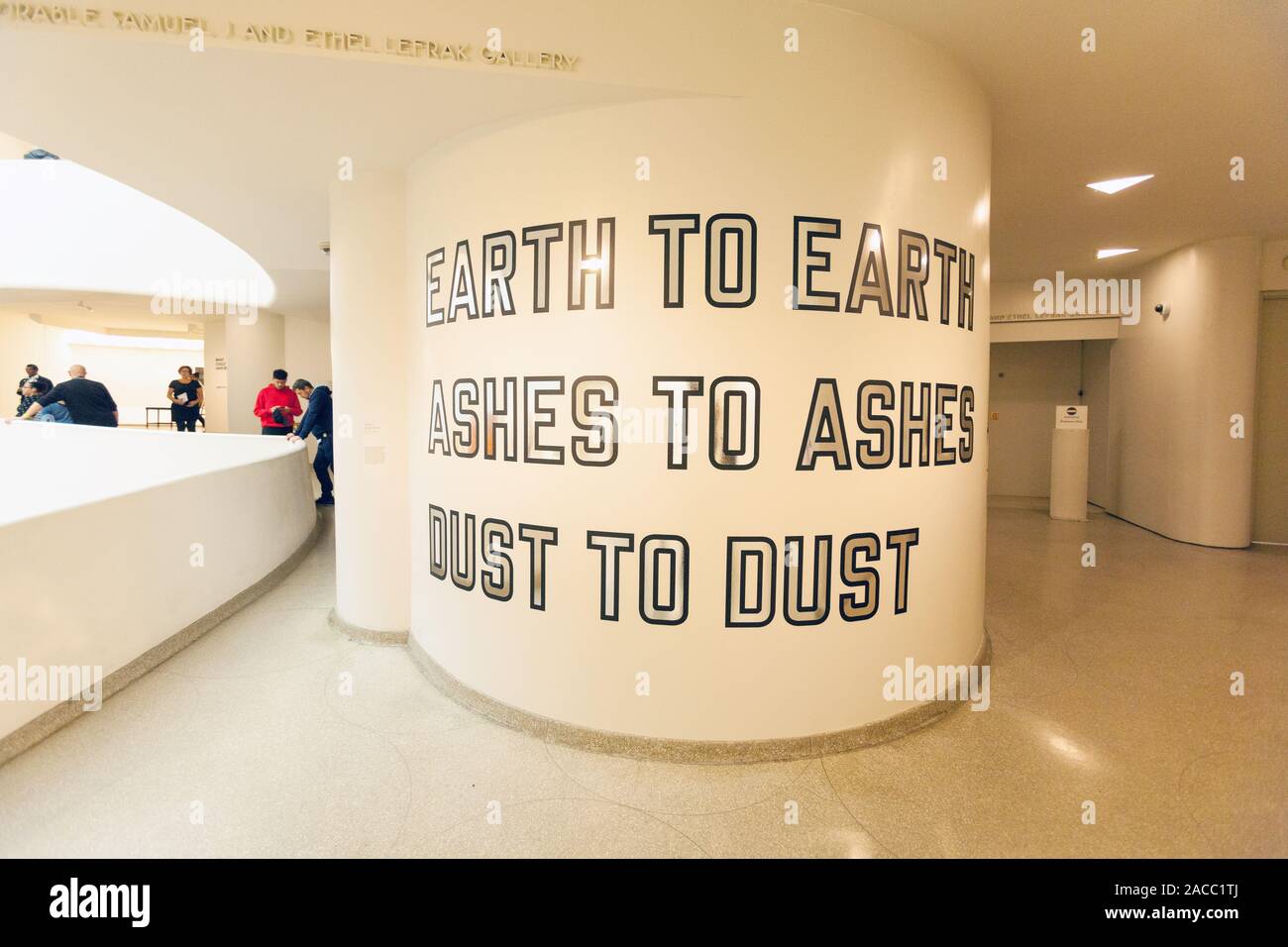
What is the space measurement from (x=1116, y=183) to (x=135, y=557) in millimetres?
6782

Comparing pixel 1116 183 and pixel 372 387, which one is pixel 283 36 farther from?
pixel 1116 183

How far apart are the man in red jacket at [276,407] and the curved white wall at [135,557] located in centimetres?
221

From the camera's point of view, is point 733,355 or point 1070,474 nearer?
point 733,355

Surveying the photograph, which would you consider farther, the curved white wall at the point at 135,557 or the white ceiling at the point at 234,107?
the curved white wall at the point at 135,557

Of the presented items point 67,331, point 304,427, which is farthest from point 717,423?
point 67,331

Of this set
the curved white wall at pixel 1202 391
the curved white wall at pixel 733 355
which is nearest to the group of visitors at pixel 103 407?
the curved white wall at pixel 733 355

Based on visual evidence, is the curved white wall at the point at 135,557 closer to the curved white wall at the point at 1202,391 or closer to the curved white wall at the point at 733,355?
the curved white wall at the point at 733,355

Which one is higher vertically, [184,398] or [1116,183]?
[1116,183]

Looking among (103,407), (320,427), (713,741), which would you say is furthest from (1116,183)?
(103,407)

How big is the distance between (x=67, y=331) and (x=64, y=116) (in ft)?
63.7

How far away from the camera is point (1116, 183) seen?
469 cm

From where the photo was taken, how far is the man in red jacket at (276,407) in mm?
8438

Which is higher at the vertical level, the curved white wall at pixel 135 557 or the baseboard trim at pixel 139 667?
the curved white wall at pixel 135 557

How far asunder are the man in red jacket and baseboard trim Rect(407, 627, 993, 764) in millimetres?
7027
